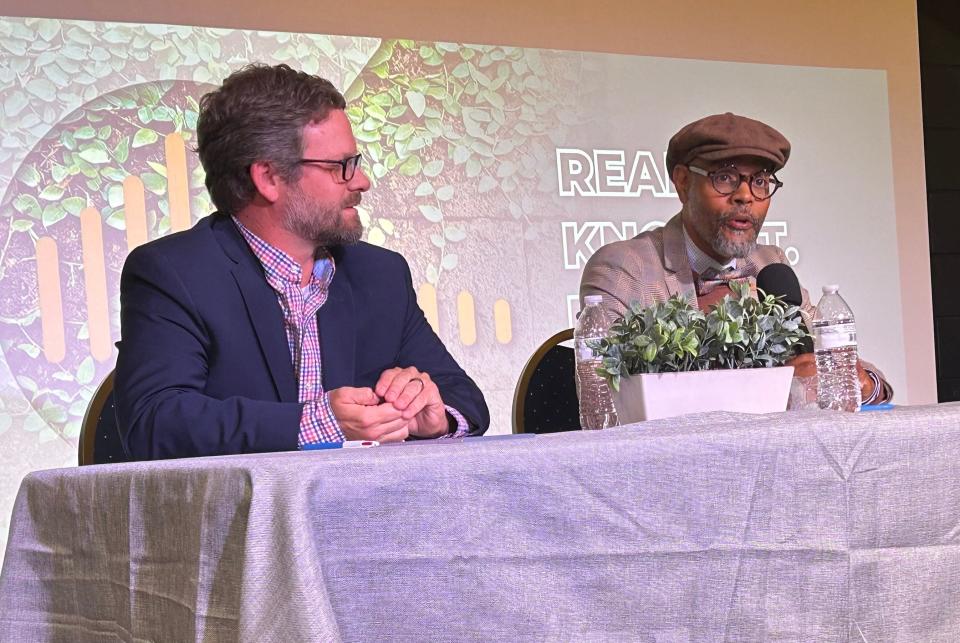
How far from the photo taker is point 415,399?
1752 millimetres

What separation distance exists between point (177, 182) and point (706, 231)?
77.9 inches

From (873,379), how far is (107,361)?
8.81ft

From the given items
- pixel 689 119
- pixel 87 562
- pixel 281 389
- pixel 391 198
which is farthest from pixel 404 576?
pixel 689 119

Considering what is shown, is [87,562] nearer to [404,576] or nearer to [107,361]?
[404,576]

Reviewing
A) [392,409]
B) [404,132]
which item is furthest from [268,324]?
[404,132]

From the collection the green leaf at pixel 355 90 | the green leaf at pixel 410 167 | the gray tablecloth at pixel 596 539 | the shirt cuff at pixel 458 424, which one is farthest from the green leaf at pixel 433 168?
the gray tablecloth at pixel 596 539

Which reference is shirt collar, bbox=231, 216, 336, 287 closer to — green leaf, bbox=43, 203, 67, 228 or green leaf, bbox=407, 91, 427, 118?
green leaf, bbox=43, 203, 67, 228

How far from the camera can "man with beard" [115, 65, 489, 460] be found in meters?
1.71

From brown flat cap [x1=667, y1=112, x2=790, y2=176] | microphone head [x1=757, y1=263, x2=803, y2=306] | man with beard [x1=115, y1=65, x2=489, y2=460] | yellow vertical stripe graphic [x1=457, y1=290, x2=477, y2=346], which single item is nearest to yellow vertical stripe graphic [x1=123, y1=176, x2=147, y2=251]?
yellow vertical stripe graphic [x1=457, y1=290, x2=477, y2=346]

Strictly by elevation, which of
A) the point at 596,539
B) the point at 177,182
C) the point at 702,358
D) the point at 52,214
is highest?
the point at 177,182

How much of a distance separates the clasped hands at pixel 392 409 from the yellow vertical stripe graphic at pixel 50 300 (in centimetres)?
227

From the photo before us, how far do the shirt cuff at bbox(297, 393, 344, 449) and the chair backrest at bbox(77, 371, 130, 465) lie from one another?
556 millimetres

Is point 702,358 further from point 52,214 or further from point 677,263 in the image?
point 52,214

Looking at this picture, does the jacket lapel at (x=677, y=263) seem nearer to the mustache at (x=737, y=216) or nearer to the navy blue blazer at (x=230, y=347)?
the mustache at (x=737, y=216)
